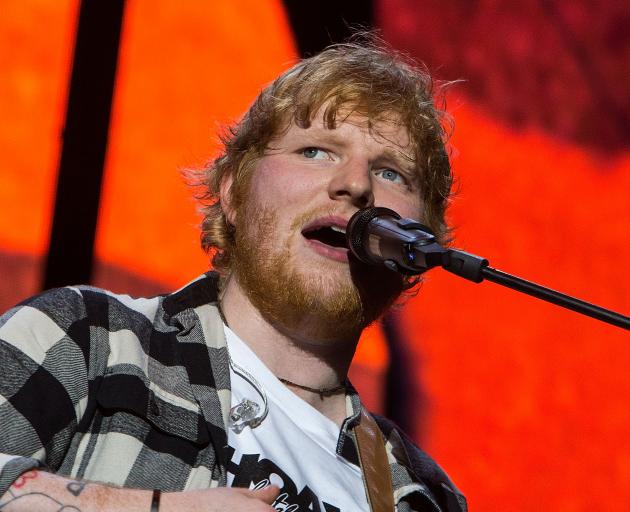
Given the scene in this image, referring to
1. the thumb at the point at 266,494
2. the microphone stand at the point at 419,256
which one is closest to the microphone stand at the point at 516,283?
the microphone stand at the point at 419,256

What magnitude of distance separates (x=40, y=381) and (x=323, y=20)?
1.88 meters

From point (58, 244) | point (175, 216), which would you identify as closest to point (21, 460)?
point (58, 244)

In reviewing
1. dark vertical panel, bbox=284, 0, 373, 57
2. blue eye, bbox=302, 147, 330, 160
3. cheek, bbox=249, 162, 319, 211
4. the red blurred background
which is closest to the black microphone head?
cheek, bbox=249, 162, 319, 211

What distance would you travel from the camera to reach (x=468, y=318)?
10.9 feet

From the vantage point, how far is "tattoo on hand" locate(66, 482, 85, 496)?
150cm

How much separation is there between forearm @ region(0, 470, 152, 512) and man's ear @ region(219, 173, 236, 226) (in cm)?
99

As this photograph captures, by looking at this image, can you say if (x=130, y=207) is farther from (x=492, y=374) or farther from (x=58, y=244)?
(x=492, y=374)

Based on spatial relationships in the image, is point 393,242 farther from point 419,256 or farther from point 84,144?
point 84,144

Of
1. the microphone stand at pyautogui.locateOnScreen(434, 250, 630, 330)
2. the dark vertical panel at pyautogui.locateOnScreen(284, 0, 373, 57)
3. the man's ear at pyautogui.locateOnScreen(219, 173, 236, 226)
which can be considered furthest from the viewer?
the dark vertical panel at pyautogui.locateOnScreen(284, 0, 373, 57)

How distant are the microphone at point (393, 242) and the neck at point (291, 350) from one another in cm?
41

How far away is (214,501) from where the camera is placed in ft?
5.05

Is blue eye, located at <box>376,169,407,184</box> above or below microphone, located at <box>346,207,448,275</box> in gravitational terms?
above

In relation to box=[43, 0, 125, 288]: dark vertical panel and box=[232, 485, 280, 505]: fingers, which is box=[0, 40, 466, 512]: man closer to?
box=[232, 485, 280, 505]: fingers

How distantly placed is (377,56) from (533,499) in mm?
1696
